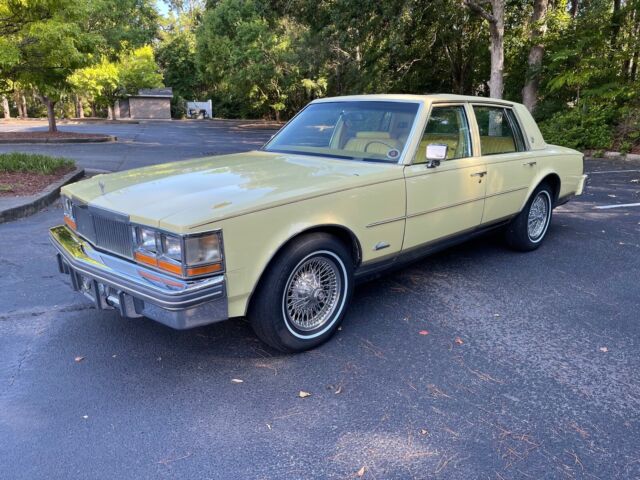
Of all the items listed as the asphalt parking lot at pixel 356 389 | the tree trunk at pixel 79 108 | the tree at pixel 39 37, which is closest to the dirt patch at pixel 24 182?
the tree at pixel 39 37

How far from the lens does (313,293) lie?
3406mm

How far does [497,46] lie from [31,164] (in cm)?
1297

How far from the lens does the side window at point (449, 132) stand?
4.09 metres

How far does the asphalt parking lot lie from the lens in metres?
2.43

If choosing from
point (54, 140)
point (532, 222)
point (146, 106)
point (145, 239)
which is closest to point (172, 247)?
point (145, 239)

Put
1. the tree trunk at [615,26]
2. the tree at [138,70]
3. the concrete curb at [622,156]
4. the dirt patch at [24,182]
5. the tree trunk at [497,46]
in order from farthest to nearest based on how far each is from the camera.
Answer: the tree at [138,70], the tree trunk at [615,26], the tree trunk at [497,46], the concrete curb at [622,156], the dirt patch at [24,182]

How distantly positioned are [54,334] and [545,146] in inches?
207

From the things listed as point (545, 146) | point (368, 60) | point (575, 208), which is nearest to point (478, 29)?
point (368, 60)

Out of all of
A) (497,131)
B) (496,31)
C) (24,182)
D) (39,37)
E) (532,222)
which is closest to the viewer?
(497,131)

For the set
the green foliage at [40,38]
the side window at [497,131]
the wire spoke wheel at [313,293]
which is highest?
the green foliage at [40,38]

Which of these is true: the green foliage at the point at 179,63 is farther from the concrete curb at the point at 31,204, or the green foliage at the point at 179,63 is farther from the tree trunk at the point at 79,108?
the concrete curb at the point at 31,204

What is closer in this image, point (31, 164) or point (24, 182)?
point (24, 182)

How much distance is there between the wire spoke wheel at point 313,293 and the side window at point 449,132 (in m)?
1.21

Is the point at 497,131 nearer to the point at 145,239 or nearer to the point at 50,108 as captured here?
the point at 145,239
